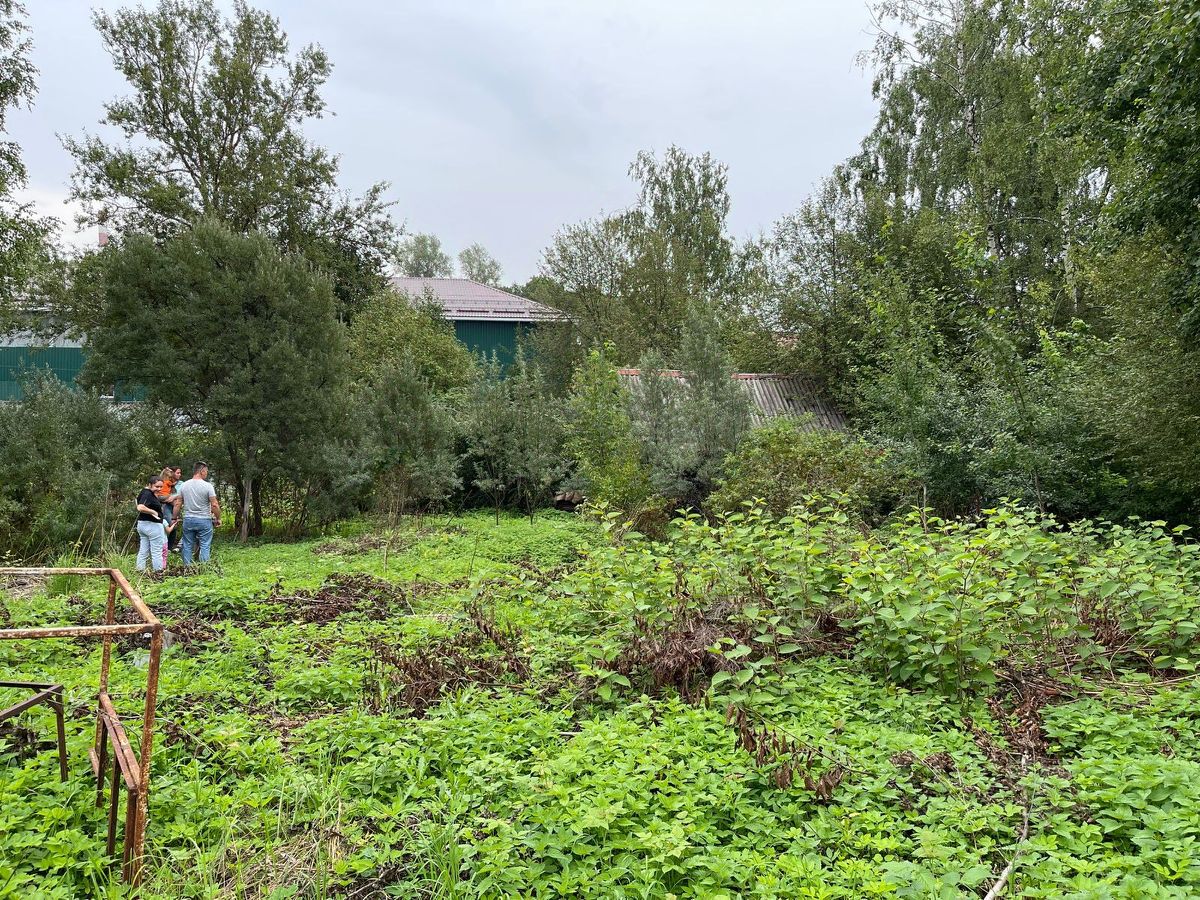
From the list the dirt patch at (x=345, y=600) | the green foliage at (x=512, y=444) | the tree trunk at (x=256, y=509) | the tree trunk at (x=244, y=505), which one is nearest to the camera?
the dirt patch at (x=345, y=600)

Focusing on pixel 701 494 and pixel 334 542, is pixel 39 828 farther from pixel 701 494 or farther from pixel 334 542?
pixel 701 494

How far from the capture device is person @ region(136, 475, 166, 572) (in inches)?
377

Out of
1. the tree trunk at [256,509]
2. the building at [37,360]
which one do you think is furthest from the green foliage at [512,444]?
the building at [37,360]

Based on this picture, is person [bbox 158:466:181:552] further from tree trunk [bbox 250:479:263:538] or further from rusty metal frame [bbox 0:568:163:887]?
rusty metal frame [bbox 0:568:163:887]

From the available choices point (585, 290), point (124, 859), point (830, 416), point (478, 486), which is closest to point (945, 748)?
point (124, 859)

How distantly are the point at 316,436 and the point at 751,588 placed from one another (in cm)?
1139

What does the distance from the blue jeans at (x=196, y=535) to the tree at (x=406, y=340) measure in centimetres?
1190

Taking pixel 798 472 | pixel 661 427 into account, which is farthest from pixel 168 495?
pixel 798 472

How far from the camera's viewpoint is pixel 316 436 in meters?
14.3

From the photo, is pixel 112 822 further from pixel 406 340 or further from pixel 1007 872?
pixel 406 340

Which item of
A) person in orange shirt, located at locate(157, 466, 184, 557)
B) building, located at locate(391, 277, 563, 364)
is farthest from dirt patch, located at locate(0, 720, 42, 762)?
building, located at locate(391, 277, 563, 364)

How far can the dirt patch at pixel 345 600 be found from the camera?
6430 millimetres

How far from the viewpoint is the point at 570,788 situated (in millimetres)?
3041

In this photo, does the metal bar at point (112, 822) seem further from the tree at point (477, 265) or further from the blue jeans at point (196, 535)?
the tree at point (477, 265)
